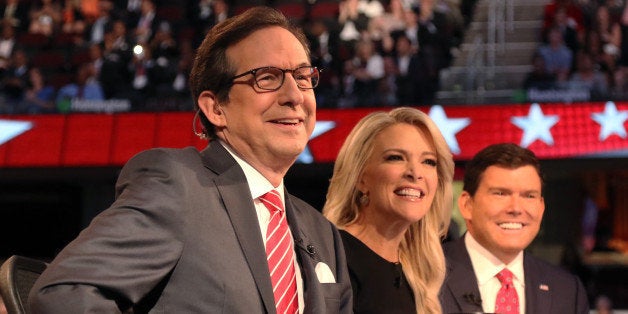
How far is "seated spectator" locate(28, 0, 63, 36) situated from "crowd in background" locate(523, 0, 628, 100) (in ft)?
17.4

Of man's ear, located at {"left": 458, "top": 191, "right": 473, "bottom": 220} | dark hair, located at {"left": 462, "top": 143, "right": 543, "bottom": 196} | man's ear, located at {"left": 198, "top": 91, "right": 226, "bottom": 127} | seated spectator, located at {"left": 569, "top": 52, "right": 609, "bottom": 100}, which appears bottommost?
man's ear, located at {"left": 458, "top": 191, "right": 473, "bottom": 220}

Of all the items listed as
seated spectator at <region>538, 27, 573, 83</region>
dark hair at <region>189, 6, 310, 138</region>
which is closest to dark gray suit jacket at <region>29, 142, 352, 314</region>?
dark hair at <region>189, 6, 310, 138</region>

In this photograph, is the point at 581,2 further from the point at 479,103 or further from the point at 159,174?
the point at 159,174

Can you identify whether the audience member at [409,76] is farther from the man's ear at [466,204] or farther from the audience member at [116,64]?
the man's ear at [466,204]

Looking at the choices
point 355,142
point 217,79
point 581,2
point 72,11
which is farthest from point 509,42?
point 217,79

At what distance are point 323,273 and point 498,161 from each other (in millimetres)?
1362

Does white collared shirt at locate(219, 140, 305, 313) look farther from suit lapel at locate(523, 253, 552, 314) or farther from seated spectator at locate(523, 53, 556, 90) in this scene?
seated spectator at locate(523, 53, 556, 90)

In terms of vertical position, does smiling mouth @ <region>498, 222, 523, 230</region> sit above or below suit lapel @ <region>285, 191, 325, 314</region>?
below

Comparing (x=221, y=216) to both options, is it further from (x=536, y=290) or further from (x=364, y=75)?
(x=364, y=75)

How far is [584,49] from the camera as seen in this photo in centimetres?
967

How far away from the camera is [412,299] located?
2.79 m

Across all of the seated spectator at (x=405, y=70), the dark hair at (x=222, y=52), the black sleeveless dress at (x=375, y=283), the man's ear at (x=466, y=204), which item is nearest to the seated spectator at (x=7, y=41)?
the seated spectator at (x=405, y=70)

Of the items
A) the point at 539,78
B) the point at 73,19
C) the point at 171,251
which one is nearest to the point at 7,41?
the point at 73,19

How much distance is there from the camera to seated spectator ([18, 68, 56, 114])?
1005cm
